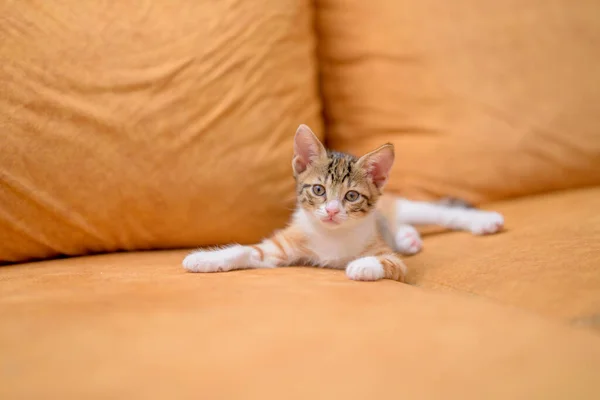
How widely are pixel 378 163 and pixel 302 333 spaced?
2.14 feet

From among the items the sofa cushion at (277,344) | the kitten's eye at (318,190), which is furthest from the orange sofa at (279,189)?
the kitten's eye at (318,190)

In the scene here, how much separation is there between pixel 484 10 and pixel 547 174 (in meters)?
0.48

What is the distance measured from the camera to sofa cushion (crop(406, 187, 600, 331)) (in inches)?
36.7

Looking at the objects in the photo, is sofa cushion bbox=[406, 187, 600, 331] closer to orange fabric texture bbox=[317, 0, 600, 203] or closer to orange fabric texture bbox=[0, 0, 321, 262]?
orange fabric texture bbox=[317, 0, 600, 203]

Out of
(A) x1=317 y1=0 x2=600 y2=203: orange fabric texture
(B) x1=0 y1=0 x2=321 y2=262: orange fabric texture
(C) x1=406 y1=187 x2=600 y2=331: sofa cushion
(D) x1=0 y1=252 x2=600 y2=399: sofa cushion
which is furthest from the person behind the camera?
(A) x1=317 y1=0 x2=600 y2=203: orange fabric texture

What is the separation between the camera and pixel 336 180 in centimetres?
132

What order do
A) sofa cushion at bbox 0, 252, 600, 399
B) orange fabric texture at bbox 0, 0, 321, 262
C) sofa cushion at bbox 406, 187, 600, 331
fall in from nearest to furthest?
sofa cushion at bbox 0, 252, 600, 399, sofa cushion at bbox 406, 187, 600, 331, orange fabric texture at bbox 0, 0, 321, 262

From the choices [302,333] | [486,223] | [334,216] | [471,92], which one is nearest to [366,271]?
[334,216]

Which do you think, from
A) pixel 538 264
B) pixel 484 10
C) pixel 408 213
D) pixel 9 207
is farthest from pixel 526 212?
pixel 9 207

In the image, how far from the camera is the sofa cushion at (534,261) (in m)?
0.93

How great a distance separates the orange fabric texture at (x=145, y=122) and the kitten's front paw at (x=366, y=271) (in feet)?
1.21

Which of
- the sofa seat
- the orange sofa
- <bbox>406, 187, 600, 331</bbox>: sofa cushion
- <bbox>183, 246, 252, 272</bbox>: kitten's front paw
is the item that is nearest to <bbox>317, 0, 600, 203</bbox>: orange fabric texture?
the orange sofa

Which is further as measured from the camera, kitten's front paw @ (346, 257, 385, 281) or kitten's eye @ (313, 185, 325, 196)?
kitten's eye @ (313, 185, 325, 196)

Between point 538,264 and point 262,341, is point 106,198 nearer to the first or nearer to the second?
point 262,341
